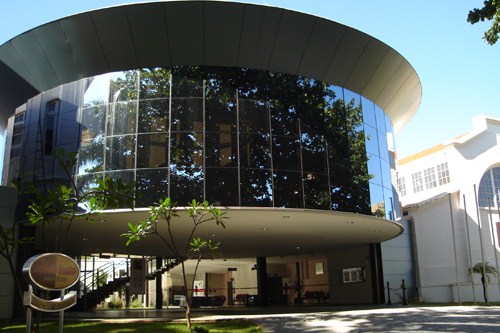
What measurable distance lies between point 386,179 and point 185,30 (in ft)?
36.1

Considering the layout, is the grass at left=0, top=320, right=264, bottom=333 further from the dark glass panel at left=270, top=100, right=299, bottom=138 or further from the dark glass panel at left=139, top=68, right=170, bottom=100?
the dark glass panel at left=139, top=68, right=170, bottom=100

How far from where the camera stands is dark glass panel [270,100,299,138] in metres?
18.5

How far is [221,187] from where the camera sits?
17438 mm

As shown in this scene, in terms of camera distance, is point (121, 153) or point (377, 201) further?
point (377, 201)

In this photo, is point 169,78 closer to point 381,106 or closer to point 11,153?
point 11,153

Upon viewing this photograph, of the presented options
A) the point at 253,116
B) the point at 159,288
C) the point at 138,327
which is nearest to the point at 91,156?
the point at 253,116

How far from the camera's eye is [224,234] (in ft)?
75.4

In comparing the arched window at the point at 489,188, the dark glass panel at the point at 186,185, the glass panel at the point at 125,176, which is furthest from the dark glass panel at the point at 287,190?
the arched window at the point at 489,188

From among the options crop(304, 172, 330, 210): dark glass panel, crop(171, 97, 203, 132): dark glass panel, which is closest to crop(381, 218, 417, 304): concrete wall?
crop(304, 172, 330, 210): dark glass panel

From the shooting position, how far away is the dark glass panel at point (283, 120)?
18.5 m

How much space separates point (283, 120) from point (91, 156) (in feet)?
23.0

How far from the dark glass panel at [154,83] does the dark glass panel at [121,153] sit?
5.38 ft

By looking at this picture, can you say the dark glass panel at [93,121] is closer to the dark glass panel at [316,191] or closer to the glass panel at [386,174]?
the dark glass panel at [316,191]

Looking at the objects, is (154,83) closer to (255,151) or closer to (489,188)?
(255,151)
